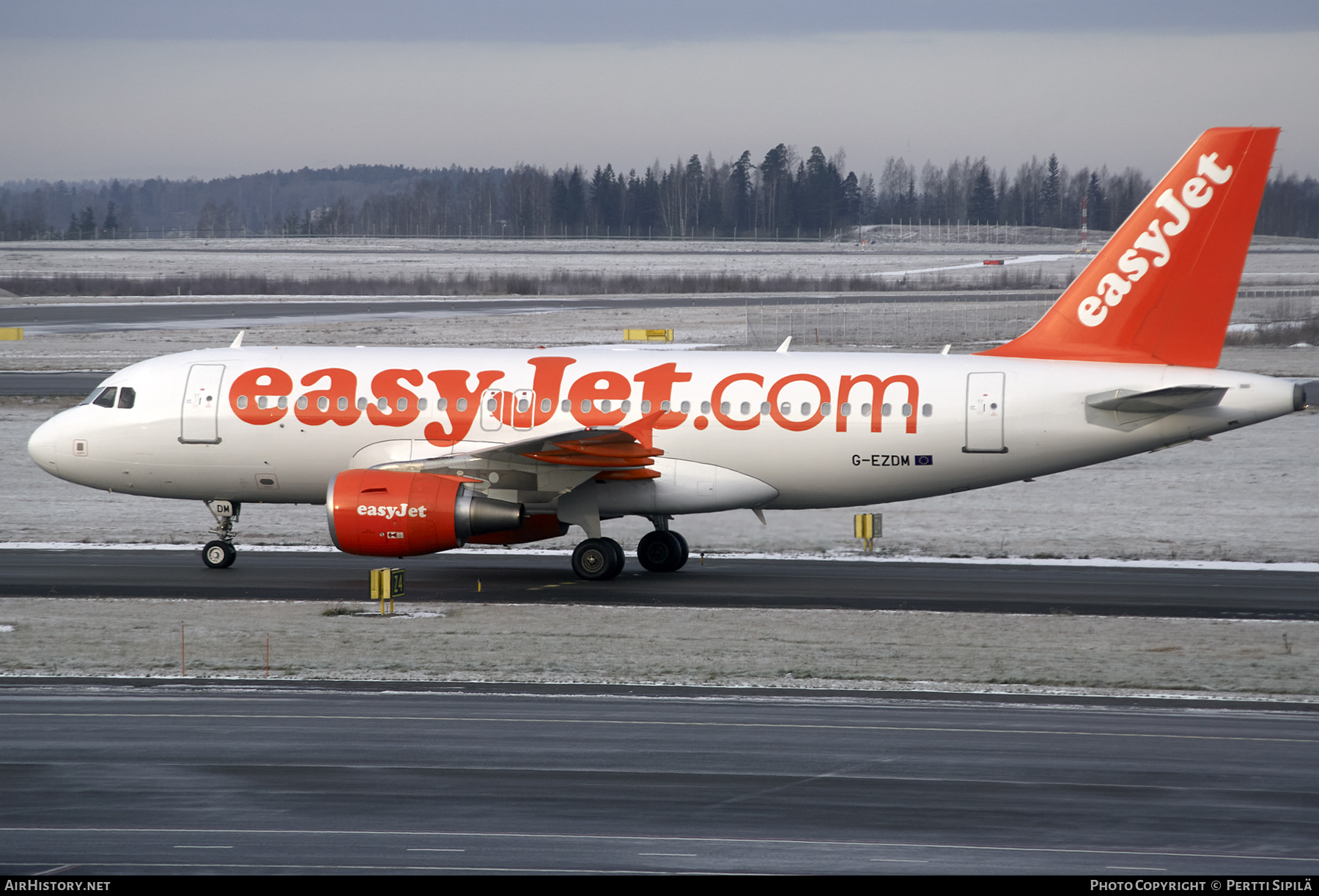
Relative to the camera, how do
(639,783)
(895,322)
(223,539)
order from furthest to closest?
(895,322), (223,539), (639,783)

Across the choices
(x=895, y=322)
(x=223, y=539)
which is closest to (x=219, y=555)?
(x=223, y=539)

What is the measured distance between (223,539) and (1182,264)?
20810mm

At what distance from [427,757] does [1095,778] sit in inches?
299

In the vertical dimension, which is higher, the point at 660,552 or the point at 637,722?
the point at 660,552

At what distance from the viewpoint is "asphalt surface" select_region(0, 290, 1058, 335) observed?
85625 mm

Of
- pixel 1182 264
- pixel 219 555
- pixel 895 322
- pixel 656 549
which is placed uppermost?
→ pixel 895 322

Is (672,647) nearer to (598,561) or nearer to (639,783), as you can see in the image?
(598,561)

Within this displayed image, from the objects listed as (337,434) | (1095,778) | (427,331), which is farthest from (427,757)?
(427,331)

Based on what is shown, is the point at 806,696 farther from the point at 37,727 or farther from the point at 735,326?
the point at 735,326

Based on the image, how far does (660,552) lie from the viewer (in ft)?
97.9

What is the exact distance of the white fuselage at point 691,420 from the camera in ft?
90.4

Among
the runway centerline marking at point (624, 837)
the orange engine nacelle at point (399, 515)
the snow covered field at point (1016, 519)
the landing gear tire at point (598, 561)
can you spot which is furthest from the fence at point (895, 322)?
the runway centerline marking at point (624, 837)

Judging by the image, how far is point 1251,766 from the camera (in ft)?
52.4

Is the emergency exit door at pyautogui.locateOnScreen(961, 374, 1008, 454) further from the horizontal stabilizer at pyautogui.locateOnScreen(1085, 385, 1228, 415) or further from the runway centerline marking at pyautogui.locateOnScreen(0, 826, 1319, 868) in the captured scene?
the runway centerline marking at pyautogui.locateOnScreen(0, 826, 1319, 868)
